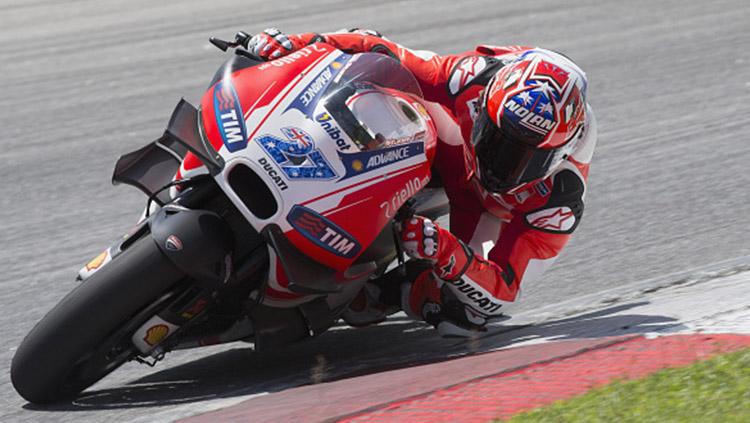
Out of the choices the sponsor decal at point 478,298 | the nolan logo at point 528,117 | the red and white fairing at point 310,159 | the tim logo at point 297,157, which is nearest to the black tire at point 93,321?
the red and white fairing at point 310,159

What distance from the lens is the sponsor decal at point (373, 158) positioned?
4.38 m

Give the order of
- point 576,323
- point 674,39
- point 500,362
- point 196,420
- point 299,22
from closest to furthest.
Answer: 1. point 196,420
2. point 500,362
3. point 576,323
4. point 674,39
5. point 299,22

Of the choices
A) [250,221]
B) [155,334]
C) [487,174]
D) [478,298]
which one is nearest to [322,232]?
[250,221]

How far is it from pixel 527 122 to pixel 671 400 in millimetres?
1416

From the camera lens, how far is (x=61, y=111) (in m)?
10.6

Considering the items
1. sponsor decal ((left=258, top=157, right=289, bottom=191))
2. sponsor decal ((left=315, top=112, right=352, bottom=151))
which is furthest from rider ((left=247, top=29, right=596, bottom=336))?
sponsor decal ((left=258, top=157, right=289, bottom=191))

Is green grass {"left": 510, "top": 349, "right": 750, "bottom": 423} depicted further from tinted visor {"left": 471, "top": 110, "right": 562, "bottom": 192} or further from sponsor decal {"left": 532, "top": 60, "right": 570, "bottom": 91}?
sponsor decal {"left": 532, "top": 60, "right": 570, "bottom": 91}

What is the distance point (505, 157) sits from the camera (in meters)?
4.91

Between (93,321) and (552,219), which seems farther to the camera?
(552,219)

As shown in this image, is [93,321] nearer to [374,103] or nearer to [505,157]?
[374,103]

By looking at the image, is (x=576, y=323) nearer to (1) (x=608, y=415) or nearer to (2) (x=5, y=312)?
(1) (x=608, y=415)

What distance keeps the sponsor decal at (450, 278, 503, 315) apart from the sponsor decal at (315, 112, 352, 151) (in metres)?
0.96

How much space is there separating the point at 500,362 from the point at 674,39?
8651 mm

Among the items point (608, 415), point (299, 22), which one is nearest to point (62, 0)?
point (299, 22)
